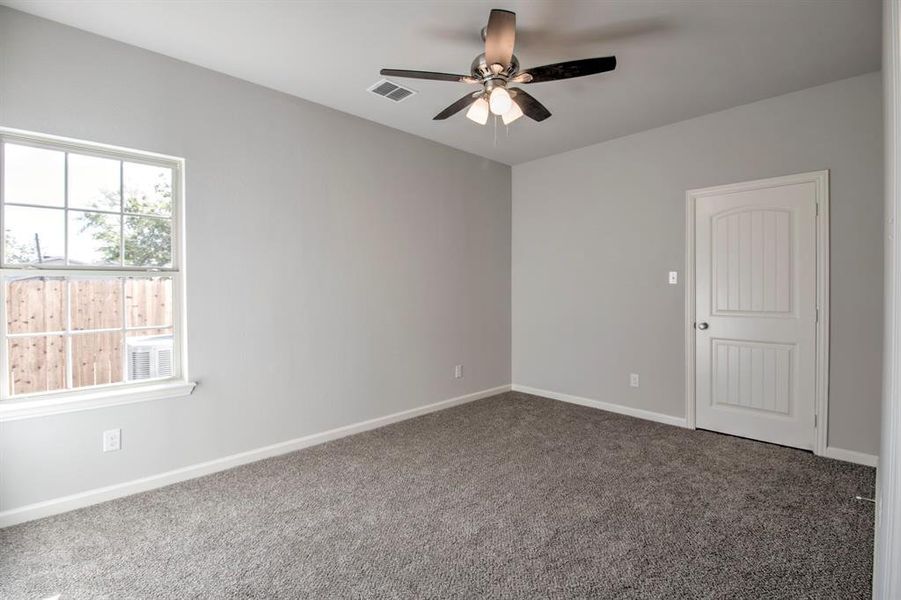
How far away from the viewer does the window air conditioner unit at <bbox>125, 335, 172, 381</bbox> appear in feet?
9.09

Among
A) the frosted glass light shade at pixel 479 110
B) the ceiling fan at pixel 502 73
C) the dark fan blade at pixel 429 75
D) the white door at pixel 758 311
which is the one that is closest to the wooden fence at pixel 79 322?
the dark fan blade at pixel 429 75

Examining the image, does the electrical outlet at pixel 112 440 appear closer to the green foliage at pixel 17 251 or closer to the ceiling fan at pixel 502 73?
the green foliage at pixel 17 251

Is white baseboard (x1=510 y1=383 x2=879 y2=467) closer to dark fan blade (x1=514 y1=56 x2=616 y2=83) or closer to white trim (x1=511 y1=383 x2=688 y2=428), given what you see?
white trim (x1=511 y1=383 x2=688 y2=428)

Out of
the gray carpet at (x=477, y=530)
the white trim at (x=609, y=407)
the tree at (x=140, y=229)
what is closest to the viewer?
the gray carpet at (x=477, y=530)

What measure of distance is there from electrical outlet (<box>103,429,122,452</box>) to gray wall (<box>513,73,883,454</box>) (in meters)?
3.88

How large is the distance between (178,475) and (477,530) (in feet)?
6.59

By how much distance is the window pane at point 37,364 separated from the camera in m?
2.39

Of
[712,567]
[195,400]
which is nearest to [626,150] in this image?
[712,567]

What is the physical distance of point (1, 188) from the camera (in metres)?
2.33

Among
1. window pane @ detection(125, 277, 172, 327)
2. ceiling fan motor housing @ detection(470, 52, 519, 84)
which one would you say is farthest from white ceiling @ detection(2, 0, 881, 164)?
window pane @ detection(125, 277, 172, 327)

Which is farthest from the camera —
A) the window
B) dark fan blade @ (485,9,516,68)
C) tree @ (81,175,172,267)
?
tree @ (81,175,172,267)

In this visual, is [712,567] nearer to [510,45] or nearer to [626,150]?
[510,45]

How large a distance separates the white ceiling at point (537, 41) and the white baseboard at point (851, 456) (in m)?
2.67

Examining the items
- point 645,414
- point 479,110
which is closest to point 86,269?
point 479,110
